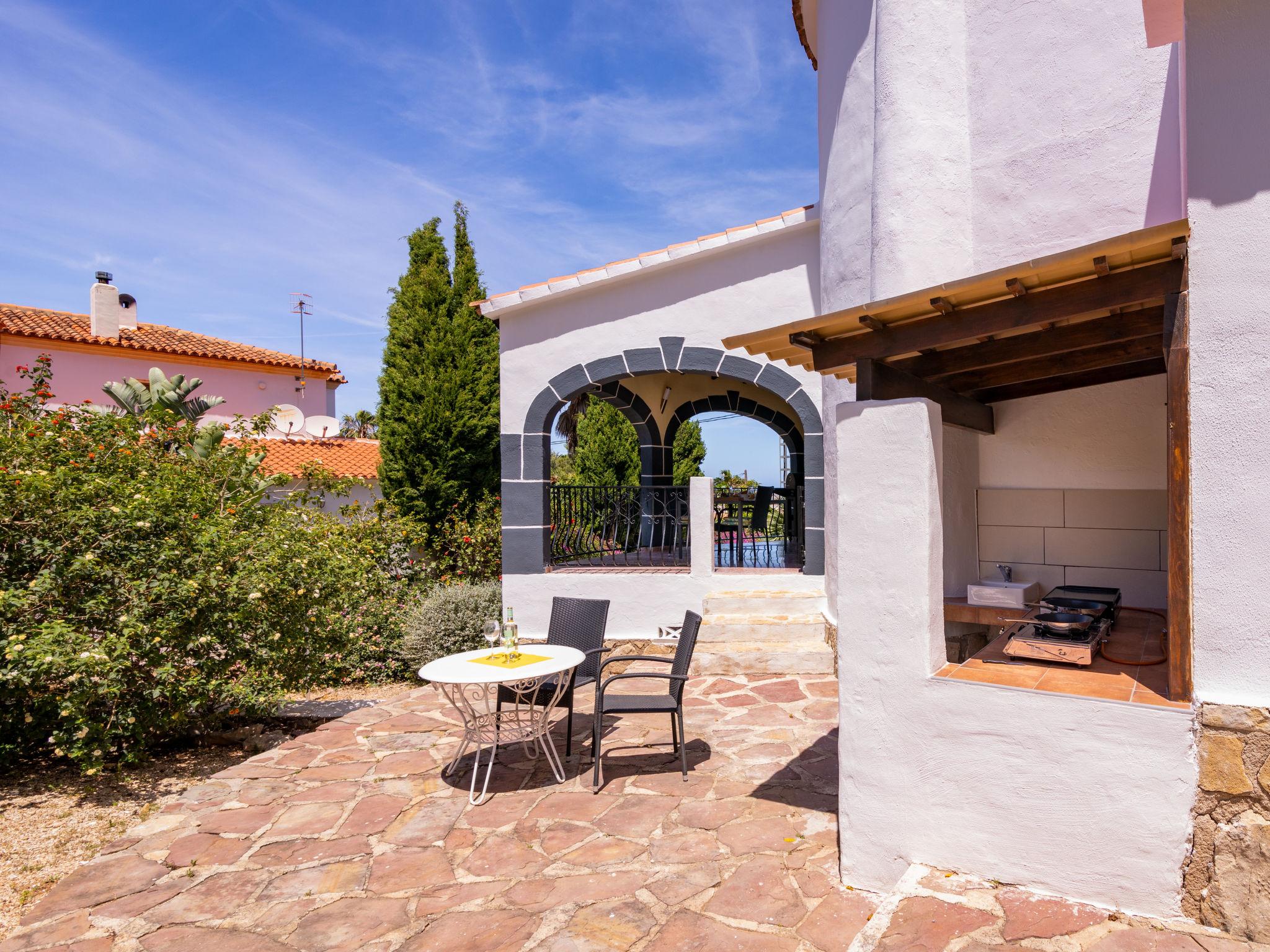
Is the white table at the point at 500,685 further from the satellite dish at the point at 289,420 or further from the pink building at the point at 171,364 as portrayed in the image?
the pink building at the point at 171,364

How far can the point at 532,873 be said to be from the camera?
348cm

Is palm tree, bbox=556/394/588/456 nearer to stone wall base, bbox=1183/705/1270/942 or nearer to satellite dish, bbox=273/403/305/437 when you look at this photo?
satellite dish, bbox=273/403/305/437

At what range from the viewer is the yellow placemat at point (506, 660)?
4.68m

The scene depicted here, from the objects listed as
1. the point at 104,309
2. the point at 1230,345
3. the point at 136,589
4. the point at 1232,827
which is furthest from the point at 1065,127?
the point at 104,309

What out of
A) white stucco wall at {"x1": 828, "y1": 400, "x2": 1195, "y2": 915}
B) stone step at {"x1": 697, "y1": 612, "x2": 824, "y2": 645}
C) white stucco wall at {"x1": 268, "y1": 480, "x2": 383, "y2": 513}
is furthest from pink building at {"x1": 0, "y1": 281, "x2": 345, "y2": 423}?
white stucco wall at {"x1": 828, "y1": 400, "x2": 1195, "y2": 915}

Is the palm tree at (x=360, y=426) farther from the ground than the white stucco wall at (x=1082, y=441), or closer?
farther from the ground

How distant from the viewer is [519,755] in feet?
17.1

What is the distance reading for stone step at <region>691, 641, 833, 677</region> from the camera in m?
6.98

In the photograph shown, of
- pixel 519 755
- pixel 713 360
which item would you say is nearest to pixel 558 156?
pixel 713 360

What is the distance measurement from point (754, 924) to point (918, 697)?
1.12 metres

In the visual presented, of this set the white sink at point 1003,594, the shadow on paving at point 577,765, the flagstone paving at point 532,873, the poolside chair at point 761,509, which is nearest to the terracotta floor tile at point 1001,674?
the flagstone paving at point 532,873

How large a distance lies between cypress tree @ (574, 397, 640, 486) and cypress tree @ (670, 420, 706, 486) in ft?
4.44

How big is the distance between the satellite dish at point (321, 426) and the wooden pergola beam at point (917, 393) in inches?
545

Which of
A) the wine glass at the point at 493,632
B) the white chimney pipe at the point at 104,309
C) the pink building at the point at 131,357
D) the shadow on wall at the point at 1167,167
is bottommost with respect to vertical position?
the wine glass at the point at 493,632
